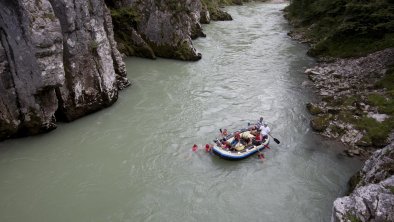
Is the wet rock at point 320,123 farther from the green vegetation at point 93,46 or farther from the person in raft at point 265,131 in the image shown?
the green vegetation at point 93,46

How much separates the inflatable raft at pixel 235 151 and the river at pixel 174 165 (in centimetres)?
41

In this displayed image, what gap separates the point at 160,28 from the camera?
32062 millimetres

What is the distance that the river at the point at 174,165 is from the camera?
14.4 meters

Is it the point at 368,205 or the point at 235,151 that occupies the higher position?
the point at 368,205

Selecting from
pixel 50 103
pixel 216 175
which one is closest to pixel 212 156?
pixel 216 175

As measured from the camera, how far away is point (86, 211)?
14125 mm

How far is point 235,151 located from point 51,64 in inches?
396

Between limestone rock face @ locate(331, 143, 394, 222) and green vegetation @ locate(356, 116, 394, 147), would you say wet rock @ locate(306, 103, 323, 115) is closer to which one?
green vegetation @ locate(356, 116, 394, 147)

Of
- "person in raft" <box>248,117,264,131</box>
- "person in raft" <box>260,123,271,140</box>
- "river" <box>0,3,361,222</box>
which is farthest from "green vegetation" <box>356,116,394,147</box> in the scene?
"person in raft" <box>248,117,264,131</box>

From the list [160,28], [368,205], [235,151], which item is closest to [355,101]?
[235,151]

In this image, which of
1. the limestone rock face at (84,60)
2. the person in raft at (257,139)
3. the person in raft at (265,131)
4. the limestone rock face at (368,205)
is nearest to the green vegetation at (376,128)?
the person in raft at (265,131)

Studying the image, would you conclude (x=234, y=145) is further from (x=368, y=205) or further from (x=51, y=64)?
(x=51, y=64)

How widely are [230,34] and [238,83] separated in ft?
56.6

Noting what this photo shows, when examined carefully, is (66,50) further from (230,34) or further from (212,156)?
(230,34)
